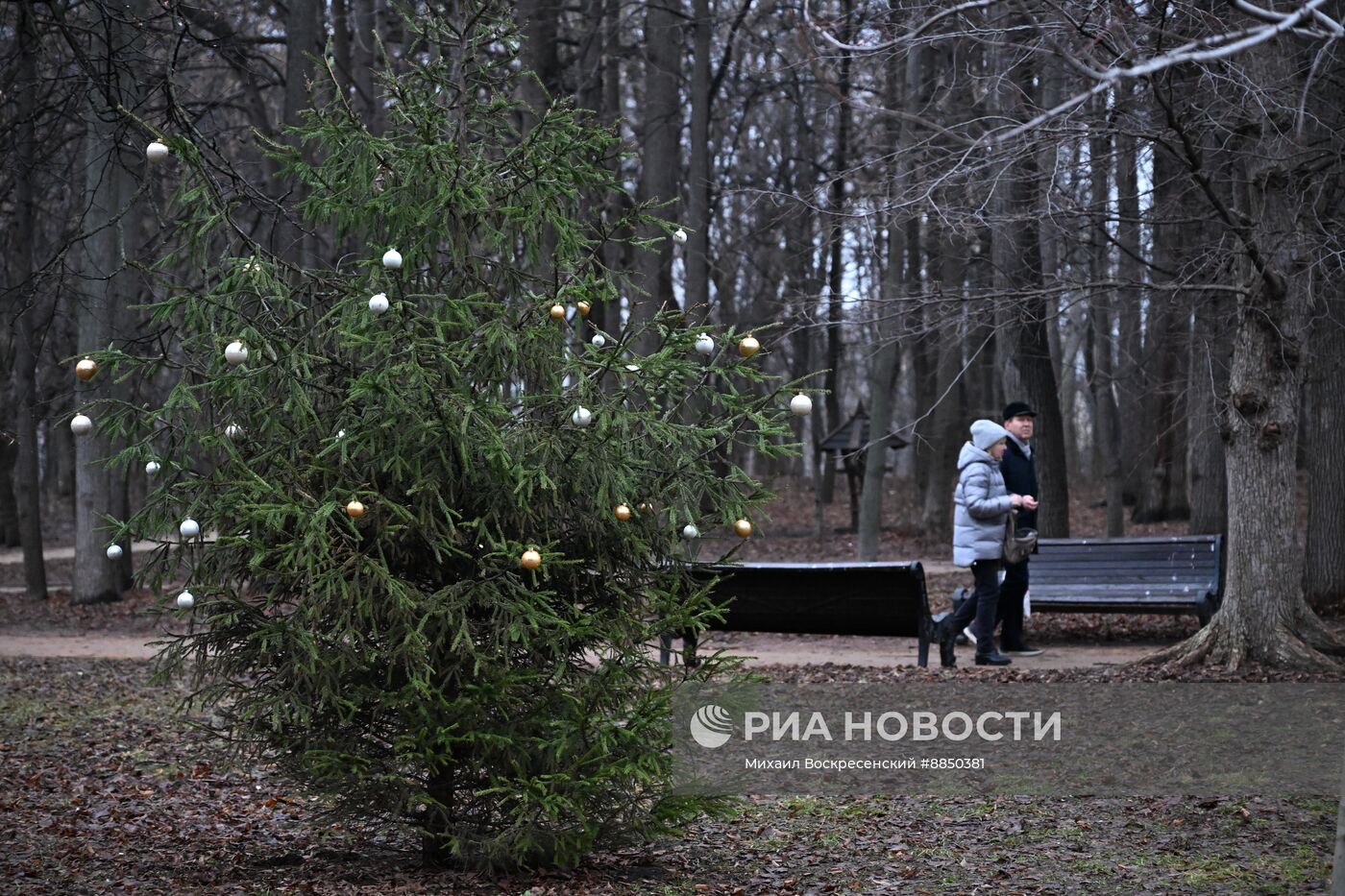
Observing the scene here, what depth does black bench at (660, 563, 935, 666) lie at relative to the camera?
940 cm

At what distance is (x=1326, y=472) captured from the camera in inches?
487

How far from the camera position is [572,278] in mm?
5137

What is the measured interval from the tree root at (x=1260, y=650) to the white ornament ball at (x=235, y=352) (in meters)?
6.48

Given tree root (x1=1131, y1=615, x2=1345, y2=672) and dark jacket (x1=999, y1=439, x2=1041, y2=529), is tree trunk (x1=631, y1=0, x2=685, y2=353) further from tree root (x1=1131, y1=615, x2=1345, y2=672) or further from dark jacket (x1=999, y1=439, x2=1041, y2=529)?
tree root (x1=1131, y1=615, x2=1345, y2=672)

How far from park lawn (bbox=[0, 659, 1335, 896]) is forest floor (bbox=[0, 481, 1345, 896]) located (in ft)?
0.04

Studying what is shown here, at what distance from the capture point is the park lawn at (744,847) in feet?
16.0

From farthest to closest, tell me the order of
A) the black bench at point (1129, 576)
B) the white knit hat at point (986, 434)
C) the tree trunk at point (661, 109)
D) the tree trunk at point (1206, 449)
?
the tree trunk at point (661, 109) → the tree trunk at point (1206, 449) → the black bench at point (1129, 576) → the white knit hat at point (986, 434)

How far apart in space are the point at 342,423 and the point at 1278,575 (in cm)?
642

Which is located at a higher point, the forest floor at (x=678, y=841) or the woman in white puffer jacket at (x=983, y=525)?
the woman in white puffer jacket at (x=983, y=525)

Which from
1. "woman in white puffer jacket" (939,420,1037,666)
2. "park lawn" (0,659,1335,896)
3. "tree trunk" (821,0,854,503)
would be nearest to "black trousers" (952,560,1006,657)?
"woman in white puffer jacket" (939,420,1037,666)

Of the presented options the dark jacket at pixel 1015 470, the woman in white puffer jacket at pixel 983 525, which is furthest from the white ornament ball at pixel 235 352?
the dark jacket at pixel 1015 470

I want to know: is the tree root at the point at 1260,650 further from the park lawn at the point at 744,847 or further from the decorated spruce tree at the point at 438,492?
the decorated spruce tree at the point at 438,492

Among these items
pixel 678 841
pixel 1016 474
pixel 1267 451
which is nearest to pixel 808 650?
pixel 1016 474

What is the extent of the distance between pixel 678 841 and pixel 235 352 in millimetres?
2832
